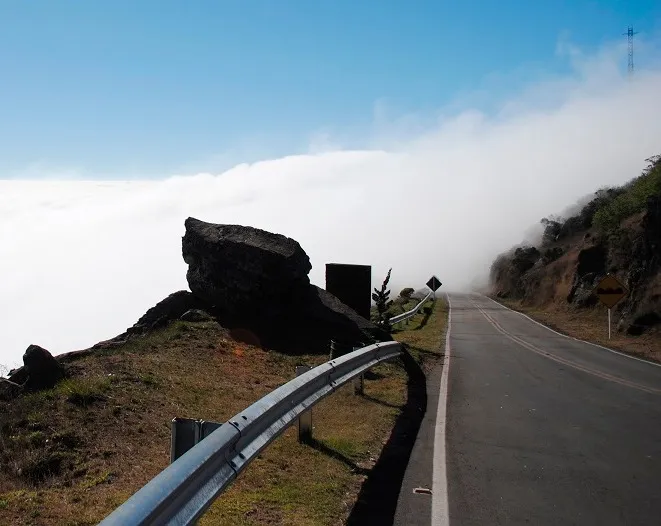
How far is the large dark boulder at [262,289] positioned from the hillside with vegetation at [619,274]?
12.6 m

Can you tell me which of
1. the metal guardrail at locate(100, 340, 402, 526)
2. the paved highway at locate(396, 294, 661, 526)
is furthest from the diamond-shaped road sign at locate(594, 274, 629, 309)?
the metal guardrail at locate(100, 340, 402, 526)

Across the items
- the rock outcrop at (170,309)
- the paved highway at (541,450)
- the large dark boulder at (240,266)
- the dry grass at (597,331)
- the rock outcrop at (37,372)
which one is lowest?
the dry grass at (597,331)

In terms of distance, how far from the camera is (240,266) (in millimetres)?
15211

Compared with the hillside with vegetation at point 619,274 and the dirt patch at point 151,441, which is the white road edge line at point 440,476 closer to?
the dirt patch at point 151,441

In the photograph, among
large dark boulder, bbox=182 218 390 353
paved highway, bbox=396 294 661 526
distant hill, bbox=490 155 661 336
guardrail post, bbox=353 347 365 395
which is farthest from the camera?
distant hill, bbox=490 155 661 336

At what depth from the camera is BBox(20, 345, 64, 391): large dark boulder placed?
29.8 feet

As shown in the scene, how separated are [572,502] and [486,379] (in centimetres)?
843

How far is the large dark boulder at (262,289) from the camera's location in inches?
596

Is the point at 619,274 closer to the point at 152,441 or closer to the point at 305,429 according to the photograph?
the point at 305,429

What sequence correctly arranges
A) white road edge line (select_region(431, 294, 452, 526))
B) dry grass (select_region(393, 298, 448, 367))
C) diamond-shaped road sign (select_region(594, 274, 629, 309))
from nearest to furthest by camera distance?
white road edge line (select_region(431, 294, 452, 526)), dry grass (select_region(393, 298, 448, 367)), diamond-shaped road sign (select_region(594, 274, 629, 309))

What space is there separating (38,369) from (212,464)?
18.1 feet

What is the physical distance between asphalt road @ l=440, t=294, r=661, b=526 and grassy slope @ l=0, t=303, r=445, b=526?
100 cm

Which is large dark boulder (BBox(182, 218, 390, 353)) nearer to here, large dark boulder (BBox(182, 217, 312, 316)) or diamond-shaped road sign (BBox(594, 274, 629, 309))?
large dark boulder (BBox(182, 217, 312, 316))

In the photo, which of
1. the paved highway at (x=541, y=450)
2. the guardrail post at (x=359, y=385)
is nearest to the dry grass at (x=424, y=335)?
the paved highway at (x=541, y=450)
